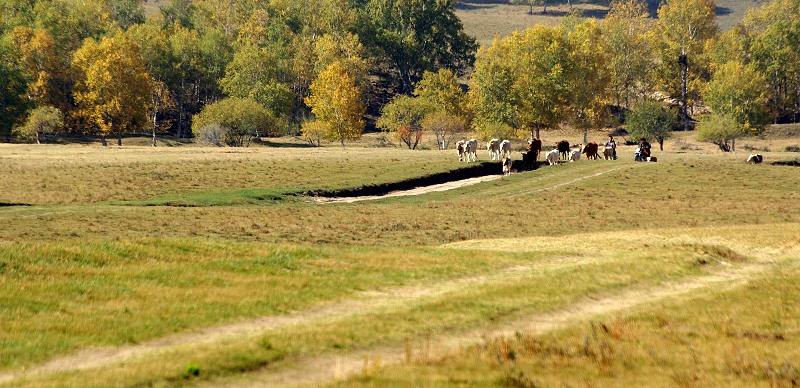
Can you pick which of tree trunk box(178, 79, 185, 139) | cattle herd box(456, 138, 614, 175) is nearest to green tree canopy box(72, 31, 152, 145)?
tree trunk box(178, 79, 185, 139)

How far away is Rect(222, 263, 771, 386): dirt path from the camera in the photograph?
48.5 ft

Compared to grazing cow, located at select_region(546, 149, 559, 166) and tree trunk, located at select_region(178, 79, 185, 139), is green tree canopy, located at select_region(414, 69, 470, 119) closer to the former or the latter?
tree trunk, located at select_region(178, 79, 185, 139)

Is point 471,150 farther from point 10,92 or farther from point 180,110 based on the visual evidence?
point 180,110

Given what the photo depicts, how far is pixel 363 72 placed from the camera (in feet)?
468

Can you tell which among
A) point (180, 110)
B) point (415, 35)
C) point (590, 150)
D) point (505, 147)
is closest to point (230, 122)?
point (180, 110)

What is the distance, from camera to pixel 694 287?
24750 millimetres

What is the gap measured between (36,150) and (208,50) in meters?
58.4

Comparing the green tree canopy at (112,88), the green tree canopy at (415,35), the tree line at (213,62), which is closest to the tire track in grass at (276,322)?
the tree line at (213,62)

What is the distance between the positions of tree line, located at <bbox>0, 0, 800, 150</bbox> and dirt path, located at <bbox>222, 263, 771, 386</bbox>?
284 feet

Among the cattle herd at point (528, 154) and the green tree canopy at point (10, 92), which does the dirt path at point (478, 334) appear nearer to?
the cattle herd at point (528, 154)

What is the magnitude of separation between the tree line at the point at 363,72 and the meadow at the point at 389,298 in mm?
67897

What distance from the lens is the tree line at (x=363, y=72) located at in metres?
113

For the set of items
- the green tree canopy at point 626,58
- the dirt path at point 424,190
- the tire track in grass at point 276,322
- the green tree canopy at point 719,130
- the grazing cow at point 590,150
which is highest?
the green tree canopy at point 626,58

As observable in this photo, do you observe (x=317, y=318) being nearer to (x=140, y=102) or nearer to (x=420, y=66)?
(x=140, y=102)
